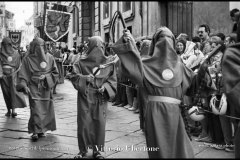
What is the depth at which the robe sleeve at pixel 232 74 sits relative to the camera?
3260 millimetres

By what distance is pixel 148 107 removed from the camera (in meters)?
3.90

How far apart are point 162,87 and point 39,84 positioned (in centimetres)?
358

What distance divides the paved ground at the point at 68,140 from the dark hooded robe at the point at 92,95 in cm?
35

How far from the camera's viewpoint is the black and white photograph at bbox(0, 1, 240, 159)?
3.79 m

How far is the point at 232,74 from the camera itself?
3320 mm

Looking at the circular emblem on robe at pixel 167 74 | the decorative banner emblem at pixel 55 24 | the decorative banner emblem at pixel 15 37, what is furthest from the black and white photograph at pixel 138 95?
the decorative banner emblem at pixel 15 37

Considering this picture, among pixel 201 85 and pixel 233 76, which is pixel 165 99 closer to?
pixel 201 85

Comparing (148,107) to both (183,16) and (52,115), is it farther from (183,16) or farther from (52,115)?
(183,16)

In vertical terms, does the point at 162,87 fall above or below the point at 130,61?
below

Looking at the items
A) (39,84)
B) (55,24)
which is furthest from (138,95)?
(55,24)

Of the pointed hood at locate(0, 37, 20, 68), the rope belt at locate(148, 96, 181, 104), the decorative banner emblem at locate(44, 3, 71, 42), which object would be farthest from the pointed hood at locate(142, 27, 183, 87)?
the decorative banner emblem at locate(44, 3, 71, 42)

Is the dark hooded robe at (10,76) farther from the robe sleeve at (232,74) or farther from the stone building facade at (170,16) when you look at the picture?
the robe sleeve at (232,74)

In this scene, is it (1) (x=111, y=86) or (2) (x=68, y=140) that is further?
(2) (x=68, y=140)

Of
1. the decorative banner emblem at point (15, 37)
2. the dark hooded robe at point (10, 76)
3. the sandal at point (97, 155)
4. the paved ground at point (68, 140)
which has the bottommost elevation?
the paved ground at point (68, 140)
